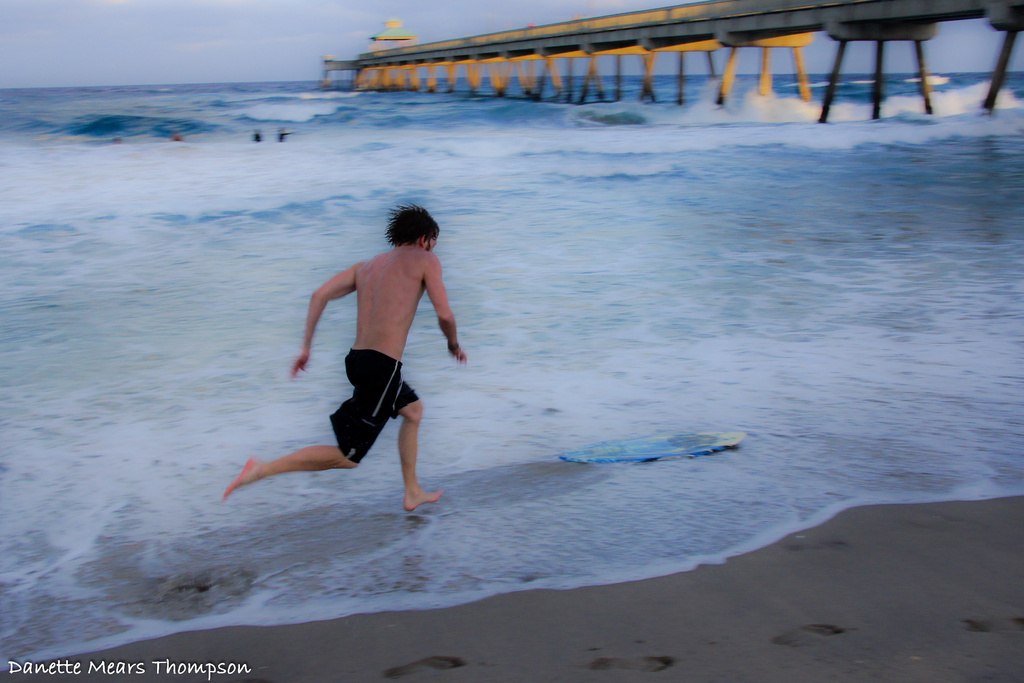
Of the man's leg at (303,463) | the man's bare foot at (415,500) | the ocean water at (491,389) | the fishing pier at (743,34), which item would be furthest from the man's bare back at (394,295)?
the fishing pier at (743,34)

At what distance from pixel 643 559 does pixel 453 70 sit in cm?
6328

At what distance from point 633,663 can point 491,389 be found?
295 cm

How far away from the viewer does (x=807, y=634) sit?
2.36m

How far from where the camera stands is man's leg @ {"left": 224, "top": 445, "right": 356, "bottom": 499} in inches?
124

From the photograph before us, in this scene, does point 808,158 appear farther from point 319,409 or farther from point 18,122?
point 18,122

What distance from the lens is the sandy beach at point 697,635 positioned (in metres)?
2.22

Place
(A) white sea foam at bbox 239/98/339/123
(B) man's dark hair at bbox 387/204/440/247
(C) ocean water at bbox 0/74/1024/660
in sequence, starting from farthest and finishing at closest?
(A) white sea foam at bbox 239/98/339/123, (B) man's dark hair at bbox 387/204/440/247, (C) ocean water at bbox 0/74/1024/660

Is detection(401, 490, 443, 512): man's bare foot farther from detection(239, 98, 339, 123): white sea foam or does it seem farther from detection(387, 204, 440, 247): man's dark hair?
detection(239, 98, 339, 123): white sea foam

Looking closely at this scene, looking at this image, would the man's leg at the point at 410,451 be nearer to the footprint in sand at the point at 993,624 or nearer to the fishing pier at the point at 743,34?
the footprint in sand at the point at 993,624

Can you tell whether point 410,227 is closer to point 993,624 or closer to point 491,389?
point 491,389

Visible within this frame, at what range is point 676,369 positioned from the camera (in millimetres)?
5359

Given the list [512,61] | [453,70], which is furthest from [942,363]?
[453,70]

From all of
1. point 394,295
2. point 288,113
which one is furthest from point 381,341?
point 288,113

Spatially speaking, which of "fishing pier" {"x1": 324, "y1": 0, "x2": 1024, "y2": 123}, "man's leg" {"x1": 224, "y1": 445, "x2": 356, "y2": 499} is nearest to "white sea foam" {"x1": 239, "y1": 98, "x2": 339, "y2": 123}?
"fishing pier" {"x1": 324, "y1": 0, "x2": 1024, "y2": 123}
